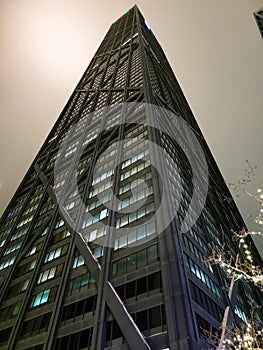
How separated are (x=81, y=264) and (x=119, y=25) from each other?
145078mm

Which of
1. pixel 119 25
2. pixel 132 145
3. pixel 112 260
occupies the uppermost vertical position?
pixel 119 25

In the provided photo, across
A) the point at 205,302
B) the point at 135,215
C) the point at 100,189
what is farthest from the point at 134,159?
the point at 205,302

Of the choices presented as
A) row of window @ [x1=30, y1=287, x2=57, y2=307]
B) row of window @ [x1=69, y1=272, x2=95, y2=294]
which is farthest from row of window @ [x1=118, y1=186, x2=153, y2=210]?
row of window @ [x1=30, y1=287, x2=57, y2=307]

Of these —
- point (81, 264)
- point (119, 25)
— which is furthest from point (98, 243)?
point (119, 25)

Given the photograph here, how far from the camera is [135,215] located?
1308 inches

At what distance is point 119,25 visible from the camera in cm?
14588

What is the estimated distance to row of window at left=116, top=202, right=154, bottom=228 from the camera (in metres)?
32.2

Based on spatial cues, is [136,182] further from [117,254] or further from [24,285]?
[24,285]

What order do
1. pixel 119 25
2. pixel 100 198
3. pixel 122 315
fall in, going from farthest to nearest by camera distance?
pixel 119 25, pixel 100 198, pixel 122 315

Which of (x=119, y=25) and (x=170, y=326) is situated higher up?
(x=119, y=25)

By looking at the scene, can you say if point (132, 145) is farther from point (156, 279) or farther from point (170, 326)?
point (170, 326)

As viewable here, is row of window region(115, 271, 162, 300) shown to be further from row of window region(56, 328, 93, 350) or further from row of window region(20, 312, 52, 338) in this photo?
row of window region(20, 312, 52, 338)

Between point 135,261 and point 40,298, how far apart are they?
1412 centimetres

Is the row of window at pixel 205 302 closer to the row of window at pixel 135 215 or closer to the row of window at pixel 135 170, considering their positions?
the row of window at pixel 135 215
